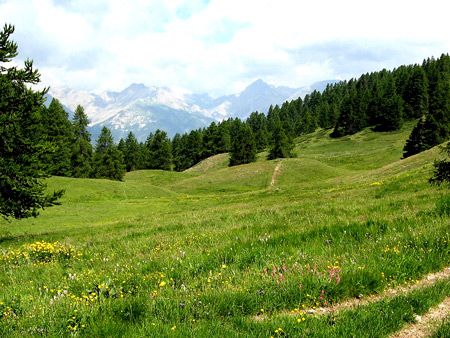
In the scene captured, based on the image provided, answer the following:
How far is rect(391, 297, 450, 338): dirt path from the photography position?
521 cm

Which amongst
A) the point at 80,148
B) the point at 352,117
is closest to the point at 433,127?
the point at 352,117

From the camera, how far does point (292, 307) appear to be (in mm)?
6312

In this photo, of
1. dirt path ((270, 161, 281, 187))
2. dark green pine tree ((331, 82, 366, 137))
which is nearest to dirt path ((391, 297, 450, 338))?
dirt path ((270, 161, 281, 187))

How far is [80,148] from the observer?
106438 millimetres

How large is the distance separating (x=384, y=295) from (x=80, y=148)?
109 meters

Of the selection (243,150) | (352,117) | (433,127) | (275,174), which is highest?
(352,117)

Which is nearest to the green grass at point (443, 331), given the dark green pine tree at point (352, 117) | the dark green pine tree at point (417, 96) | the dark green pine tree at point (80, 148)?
the dark green pine tree at point (80, 148)

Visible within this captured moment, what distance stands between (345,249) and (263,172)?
3148 inches

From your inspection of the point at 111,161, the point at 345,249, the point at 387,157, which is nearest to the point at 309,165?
the point at 387,157

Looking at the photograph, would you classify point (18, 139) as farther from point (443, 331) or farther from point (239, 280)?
point (443, 331)

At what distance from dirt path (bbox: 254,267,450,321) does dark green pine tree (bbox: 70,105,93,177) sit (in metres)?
105

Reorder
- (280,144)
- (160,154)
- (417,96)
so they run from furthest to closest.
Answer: (160,154) → (417,96) → (280,144)

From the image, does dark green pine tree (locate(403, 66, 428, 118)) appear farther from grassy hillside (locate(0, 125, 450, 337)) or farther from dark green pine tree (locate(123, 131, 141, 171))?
grassy hillside (locate(0, 125, 450, 337))

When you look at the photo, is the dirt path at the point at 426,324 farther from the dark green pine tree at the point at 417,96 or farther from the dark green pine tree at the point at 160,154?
the dark green pine tree at the point at 417,96
